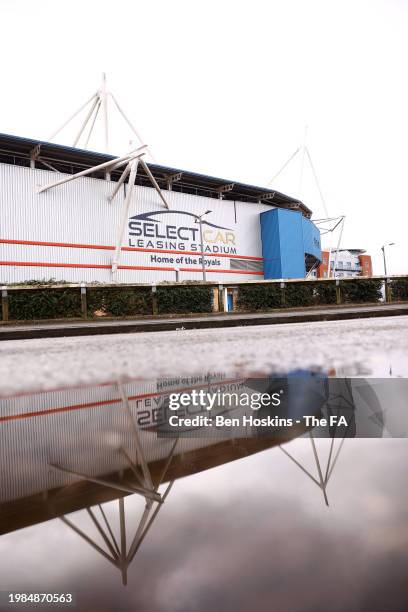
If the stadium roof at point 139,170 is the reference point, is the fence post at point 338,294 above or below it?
below

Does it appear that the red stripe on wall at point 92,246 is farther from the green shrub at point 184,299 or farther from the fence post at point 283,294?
the fence post at point 283,294

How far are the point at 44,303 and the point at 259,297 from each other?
8.88m

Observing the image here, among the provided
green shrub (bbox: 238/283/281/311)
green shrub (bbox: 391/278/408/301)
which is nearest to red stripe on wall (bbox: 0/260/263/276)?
green shrub (bbox: 238/283/281/311)

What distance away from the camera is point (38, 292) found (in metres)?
16.0

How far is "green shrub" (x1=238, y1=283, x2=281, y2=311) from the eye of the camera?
1897 cm

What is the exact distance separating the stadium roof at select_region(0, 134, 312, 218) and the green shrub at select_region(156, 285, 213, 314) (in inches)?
727

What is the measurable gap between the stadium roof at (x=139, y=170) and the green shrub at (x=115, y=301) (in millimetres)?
17818

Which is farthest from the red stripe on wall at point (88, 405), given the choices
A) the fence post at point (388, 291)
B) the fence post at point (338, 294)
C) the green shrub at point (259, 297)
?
the fence post at point (388, 291)

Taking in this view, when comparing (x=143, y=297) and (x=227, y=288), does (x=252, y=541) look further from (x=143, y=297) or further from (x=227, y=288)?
(x=227, y=288)

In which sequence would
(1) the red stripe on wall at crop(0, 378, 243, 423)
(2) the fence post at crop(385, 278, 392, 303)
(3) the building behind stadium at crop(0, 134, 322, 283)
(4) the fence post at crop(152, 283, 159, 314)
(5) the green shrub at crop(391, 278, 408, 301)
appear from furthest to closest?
(3) the building behind stadium at crop(0, 134, 322, 283) → (5) the green shrub at crop(391, 278, 408, 301) → (2) the fence post at crop(385, 278, 392, 303) → (4) the fence post at crop(152, 283, 159, 314) → (1) the red stripe on wall at crop(0, 378, 243, 423)

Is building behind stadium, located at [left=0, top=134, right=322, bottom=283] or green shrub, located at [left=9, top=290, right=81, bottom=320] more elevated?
building behind stadium, located at [left=0, top=134, right=322, bottom=283]

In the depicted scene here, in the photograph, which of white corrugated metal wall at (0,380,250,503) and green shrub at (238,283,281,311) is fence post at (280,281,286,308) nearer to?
green shrub at (238,283,281,311)

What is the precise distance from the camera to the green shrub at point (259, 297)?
19.0 metres

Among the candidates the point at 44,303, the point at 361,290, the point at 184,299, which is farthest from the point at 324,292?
the point at 44,303
